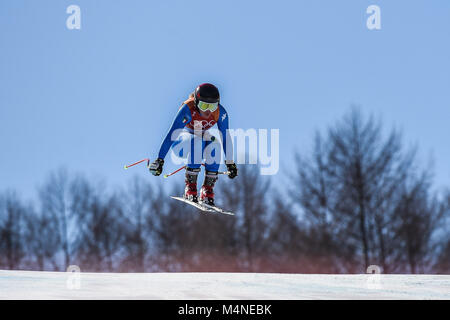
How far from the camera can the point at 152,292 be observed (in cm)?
794

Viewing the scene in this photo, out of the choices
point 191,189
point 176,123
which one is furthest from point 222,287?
point 176,123

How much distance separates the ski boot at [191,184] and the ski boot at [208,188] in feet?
0.43

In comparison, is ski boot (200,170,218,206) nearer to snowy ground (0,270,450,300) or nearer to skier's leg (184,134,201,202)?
skier's leg (184,134,201,202)

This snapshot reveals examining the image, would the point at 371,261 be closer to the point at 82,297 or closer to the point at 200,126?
the point at 200,126

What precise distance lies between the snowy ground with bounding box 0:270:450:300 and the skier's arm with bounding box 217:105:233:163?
A: 213 cm

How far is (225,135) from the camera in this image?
32.2 feet

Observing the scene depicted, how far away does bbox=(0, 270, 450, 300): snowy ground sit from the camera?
7793 mm

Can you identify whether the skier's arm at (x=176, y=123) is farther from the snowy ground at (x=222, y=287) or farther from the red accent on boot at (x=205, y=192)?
the snowy ground at (x=222, y=287)

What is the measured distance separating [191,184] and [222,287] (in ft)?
7.11

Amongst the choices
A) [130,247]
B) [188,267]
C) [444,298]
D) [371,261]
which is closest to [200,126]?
[444,298]

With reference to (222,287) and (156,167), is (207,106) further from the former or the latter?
(222,287)

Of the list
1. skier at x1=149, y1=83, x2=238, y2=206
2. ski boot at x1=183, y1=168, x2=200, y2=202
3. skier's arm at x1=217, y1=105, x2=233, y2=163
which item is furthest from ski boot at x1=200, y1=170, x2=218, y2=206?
skier's arm at x1=217, y1=105, x2=233, y2=163

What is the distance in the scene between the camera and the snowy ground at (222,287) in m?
7.79
